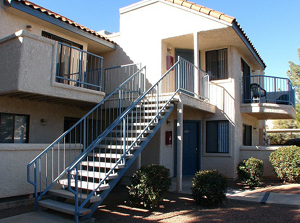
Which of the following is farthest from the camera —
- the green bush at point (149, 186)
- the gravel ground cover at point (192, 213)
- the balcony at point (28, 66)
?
the balcony at point (28, 66)

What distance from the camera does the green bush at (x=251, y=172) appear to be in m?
9.40

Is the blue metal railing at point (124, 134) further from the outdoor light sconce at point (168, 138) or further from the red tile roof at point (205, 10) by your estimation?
the red tile roof at point (205, 10)

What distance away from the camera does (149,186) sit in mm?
6605

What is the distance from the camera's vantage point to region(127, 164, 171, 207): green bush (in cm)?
658

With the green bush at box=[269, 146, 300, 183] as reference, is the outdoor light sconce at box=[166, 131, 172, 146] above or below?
above

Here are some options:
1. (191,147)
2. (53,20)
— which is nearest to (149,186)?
(191,147)

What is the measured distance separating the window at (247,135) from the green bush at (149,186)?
7428 millimetres

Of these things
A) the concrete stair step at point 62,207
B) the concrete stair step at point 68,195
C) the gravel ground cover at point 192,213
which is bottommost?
the gravel ground cover at point 192,213

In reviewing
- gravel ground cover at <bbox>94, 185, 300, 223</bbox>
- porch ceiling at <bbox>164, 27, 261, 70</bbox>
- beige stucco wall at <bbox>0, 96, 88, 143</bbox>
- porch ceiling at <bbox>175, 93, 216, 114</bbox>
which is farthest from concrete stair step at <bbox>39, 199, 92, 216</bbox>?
porch ceiling at <bbox>164, 27, 261, 70</bbox>

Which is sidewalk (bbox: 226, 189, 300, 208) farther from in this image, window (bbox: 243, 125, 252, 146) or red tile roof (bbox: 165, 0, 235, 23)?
red tile roof (bbox: 165, 0, 235, 23)

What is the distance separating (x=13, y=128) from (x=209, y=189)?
5666 millimetres

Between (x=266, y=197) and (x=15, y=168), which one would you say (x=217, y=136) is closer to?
(x=266, y=197)

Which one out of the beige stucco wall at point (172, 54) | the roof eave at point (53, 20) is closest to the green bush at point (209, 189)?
the beige stucco wall at point (172, 54)

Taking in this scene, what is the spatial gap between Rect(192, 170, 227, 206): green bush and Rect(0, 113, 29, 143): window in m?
5.16
